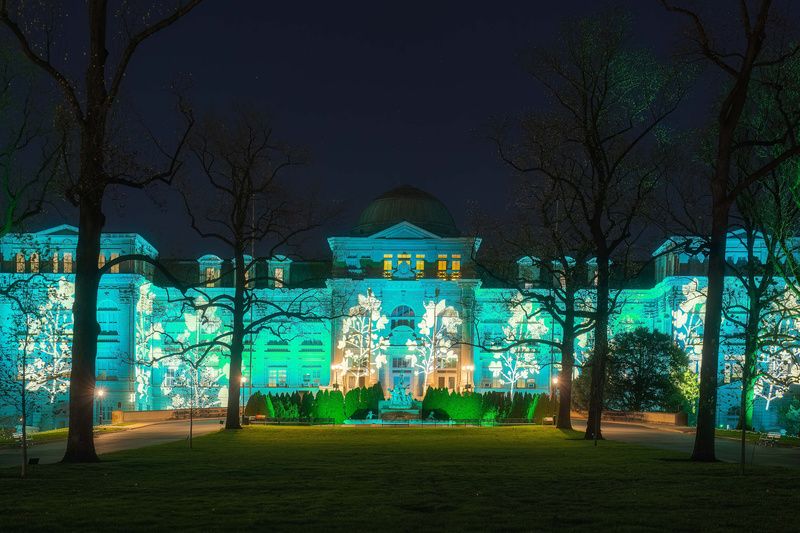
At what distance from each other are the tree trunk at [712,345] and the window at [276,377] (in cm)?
6721

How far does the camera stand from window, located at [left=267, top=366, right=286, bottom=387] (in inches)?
3499

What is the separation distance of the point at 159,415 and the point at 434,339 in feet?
72.0

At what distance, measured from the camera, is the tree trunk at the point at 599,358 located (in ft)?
112

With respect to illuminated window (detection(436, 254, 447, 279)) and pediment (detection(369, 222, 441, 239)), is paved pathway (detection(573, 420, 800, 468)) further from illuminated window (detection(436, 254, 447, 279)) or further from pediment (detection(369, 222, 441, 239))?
pediment (detection(369, 222, 441, 239))

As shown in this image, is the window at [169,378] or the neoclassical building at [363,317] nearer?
the window at [169,378]

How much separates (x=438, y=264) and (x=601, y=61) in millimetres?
52249

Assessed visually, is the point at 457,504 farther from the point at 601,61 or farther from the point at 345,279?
the point at 345,279

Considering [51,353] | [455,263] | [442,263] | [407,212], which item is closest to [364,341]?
[442,263]

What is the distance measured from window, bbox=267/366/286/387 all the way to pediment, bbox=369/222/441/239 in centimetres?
1512

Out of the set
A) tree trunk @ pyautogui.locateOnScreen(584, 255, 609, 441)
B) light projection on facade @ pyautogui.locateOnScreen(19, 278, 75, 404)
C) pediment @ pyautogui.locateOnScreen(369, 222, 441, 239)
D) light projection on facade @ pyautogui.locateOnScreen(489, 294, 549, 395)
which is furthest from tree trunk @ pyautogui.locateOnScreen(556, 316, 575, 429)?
pediment @ pyautogui.locateOnScreen(369, 222, 441, 239)

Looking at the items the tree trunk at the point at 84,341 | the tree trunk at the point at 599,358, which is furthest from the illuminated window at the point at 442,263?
the tree trunk at the point at 84,341

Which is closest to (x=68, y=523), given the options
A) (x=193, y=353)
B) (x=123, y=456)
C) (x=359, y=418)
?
(x=123, y=456)

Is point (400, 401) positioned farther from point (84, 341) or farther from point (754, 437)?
point (84, 341)

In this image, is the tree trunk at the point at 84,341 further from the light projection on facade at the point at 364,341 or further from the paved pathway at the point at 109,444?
the light projection on facade at the point at 364,341
